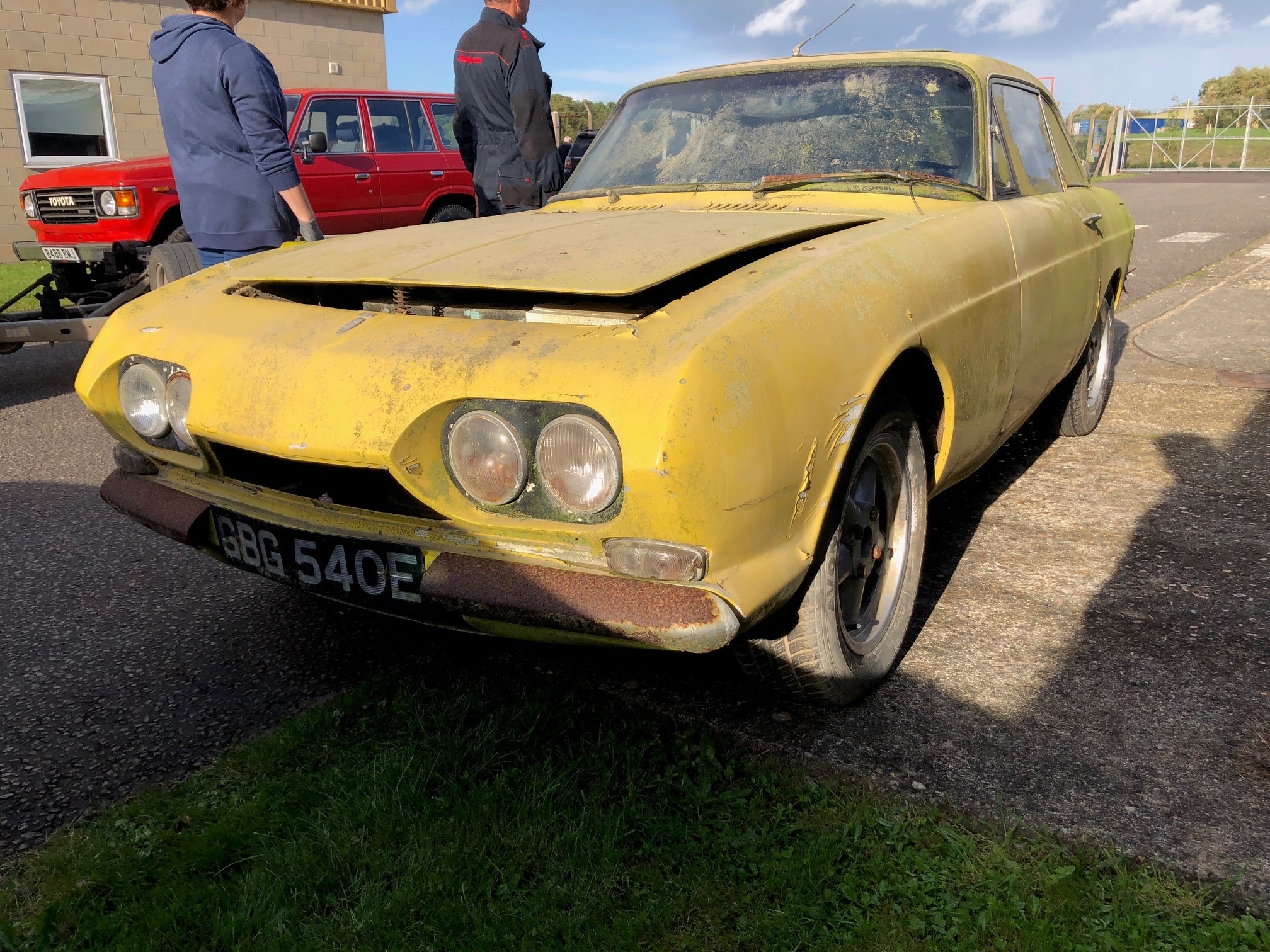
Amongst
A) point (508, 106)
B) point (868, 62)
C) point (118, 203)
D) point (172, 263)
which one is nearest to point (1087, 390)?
point (868, 62)

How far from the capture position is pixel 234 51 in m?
3.78

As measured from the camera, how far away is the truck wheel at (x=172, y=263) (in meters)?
5.85

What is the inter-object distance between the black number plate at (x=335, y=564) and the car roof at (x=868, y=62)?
228 centimetres

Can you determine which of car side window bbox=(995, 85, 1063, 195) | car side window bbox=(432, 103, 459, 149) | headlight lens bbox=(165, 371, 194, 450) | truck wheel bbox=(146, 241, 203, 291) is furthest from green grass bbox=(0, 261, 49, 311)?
car side window bbox=(995, 85, 1063, 195)

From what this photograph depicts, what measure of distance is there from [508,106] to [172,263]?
2.23 m

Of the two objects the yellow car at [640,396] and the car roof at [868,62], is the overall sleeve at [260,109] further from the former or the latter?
the car roof at [868,62]

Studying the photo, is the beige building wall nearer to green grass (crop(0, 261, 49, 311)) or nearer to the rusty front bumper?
green grass (crop(0, 261, 49, 311))

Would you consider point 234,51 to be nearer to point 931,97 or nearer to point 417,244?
point 417,244

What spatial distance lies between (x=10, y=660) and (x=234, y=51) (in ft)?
7.74

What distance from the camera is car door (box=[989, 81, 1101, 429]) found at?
119 inches

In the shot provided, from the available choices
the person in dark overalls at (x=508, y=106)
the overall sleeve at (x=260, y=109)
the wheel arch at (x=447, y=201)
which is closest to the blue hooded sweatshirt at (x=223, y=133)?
the overall sleeve at (x=260, y=109)

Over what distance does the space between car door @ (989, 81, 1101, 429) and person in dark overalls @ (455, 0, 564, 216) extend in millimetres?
2443

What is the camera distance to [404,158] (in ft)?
30.0

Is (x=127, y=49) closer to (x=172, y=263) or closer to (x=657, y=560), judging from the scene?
(x=172, y=263)
